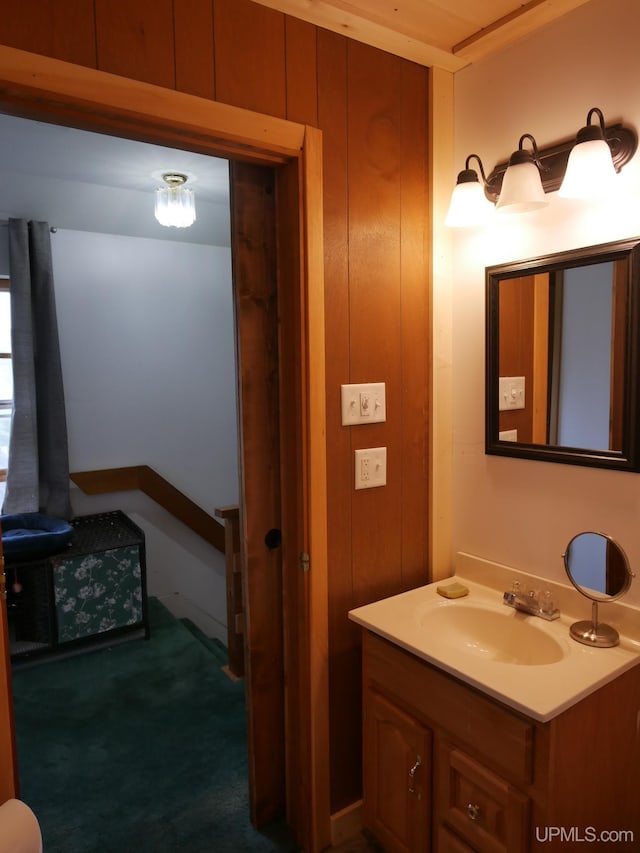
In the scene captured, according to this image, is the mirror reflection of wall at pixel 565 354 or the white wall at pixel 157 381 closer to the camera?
the mirror reflection of wall at pixel 565 354

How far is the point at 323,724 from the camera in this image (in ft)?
5.57

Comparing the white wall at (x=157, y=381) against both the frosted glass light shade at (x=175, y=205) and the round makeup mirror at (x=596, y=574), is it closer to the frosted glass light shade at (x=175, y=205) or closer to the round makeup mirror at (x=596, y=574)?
the frosted glass light shade at (x=175, y=205)

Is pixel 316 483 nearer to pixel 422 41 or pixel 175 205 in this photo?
pixel 422 41

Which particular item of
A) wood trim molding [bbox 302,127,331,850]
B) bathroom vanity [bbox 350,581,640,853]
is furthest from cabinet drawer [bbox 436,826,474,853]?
wood trim molding [bbox 302,127,331,850]

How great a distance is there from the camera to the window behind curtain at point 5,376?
126 inches

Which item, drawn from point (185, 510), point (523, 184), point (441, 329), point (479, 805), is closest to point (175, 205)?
point (441, 329)

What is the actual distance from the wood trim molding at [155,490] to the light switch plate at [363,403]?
2.16 metres

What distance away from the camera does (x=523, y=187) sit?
143 centimetres

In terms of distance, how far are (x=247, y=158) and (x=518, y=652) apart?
4.84 ft

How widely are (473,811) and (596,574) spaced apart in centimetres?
63

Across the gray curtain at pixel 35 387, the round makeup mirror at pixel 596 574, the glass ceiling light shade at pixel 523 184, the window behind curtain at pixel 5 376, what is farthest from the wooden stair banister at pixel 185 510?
the glass ceiling light shade at pixel 523 184

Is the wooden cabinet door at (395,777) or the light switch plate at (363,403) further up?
the light switch plate at (363,403)

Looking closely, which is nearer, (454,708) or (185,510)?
(454,708)

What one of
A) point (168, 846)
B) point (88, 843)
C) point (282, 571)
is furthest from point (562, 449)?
point (88, 843)
